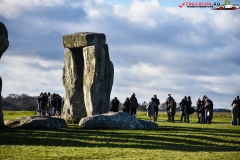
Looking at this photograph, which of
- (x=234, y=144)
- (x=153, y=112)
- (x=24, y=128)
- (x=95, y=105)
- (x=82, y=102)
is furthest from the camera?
(x=153, y=112)

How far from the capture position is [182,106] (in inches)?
1415

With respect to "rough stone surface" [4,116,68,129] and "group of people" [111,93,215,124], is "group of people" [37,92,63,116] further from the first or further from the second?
"rough stone surface" [4,116,68,129]

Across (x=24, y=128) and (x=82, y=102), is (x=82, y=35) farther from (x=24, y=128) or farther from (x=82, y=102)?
(x=24, y=128)

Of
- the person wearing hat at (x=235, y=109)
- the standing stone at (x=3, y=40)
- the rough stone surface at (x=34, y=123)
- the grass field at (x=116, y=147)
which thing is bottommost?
the grass field at (x=116, y=147)

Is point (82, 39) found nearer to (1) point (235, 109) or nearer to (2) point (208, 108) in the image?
(2) point (208, 108)

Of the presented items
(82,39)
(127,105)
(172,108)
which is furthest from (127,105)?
(82,39)

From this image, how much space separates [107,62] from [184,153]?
15114 mm

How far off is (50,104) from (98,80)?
11.9 metres

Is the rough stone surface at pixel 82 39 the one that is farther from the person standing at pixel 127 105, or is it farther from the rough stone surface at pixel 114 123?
the person standing at pixel 127 105

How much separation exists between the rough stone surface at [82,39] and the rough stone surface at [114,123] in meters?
6.91

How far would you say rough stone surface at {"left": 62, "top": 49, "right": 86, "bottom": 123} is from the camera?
2956 cm

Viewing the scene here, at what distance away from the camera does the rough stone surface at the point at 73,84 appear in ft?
97.0

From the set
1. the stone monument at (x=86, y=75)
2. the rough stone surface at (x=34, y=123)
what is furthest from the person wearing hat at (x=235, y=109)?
the rough stone surface at (x=34, y=123)

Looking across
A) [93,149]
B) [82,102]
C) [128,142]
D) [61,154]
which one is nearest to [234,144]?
[128,142]
